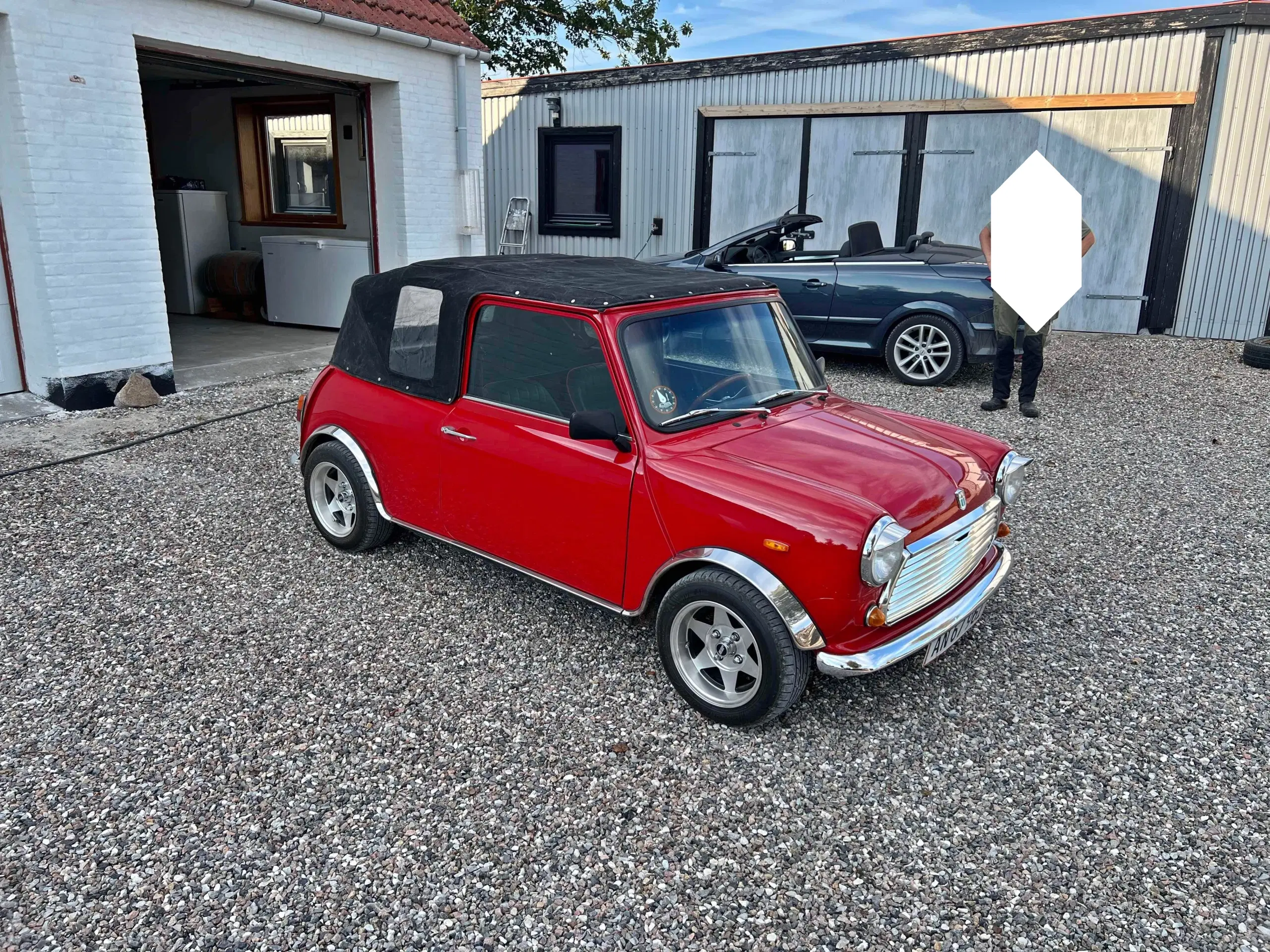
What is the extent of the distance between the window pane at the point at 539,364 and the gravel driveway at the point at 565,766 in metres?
1.12

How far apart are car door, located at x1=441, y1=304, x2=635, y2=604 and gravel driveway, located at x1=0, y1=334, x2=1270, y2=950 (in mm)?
474

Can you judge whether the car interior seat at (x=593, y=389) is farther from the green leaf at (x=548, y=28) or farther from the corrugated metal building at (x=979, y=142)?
the green leaf at (x=548, y=28)

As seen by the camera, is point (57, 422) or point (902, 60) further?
point (902, 60)

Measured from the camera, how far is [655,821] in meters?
2.99

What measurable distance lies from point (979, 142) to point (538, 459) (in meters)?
10.8

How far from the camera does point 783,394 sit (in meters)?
4.12

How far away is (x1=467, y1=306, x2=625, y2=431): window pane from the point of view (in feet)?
12.3

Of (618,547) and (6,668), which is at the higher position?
(618,547)

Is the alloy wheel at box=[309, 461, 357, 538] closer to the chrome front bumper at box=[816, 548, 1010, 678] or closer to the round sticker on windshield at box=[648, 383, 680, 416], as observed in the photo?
the round sticker on windshield at box=[648, 383, 680, 416]

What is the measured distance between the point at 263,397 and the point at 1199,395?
368 inches

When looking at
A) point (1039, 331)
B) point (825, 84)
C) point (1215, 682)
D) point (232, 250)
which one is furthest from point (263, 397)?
point (825, 84)

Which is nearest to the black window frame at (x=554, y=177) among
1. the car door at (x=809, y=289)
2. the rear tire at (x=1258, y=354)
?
the car door at (x=809, y=289)

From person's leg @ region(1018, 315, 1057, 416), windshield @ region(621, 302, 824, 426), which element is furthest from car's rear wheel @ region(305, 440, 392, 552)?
person's leg @ region(1018, 315, 1057, 416)

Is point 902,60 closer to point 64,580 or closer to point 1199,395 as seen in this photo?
point 1199,395
